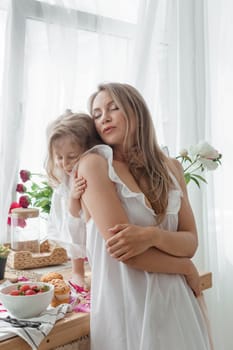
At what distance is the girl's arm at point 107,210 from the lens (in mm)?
1145

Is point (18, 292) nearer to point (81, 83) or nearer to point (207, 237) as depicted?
point (81, 83)

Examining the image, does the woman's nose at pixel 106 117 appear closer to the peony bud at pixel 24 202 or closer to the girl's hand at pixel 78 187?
the girl's hand at pixel 78 187

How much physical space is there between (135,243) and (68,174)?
35cm

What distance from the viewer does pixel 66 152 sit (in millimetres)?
1314

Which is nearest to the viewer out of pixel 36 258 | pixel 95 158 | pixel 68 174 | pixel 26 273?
pixel 95 158

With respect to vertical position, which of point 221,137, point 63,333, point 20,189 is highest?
point 221,137

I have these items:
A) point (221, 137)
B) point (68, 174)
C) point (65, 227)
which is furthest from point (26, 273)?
point (221, 137)

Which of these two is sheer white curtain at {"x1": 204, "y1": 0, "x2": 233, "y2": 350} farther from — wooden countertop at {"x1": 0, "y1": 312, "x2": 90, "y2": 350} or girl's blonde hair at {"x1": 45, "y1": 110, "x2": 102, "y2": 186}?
wooden countertop at {"x1": 0, "y1": 312, "x2": 90, "y2": 350}

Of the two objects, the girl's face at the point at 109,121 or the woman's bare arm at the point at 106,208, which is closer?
the woman's bare arm at the point at 106,208

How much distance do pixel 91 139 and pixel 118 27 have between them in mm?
852

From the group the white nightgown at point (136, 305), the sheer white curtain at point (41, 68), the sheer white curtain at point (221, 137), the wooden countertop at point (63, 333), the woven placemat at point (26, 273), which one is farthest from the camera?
the sheer white curtain at point (221, 137)

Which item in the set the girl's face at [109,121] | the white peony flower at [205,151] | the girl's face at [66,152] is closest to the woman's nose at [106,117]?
Result: the girl's face at [109,121]

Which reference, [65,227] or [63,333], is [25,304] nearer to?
[63,333]

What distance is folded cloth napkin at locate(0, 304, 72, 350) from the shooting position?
104 cm
